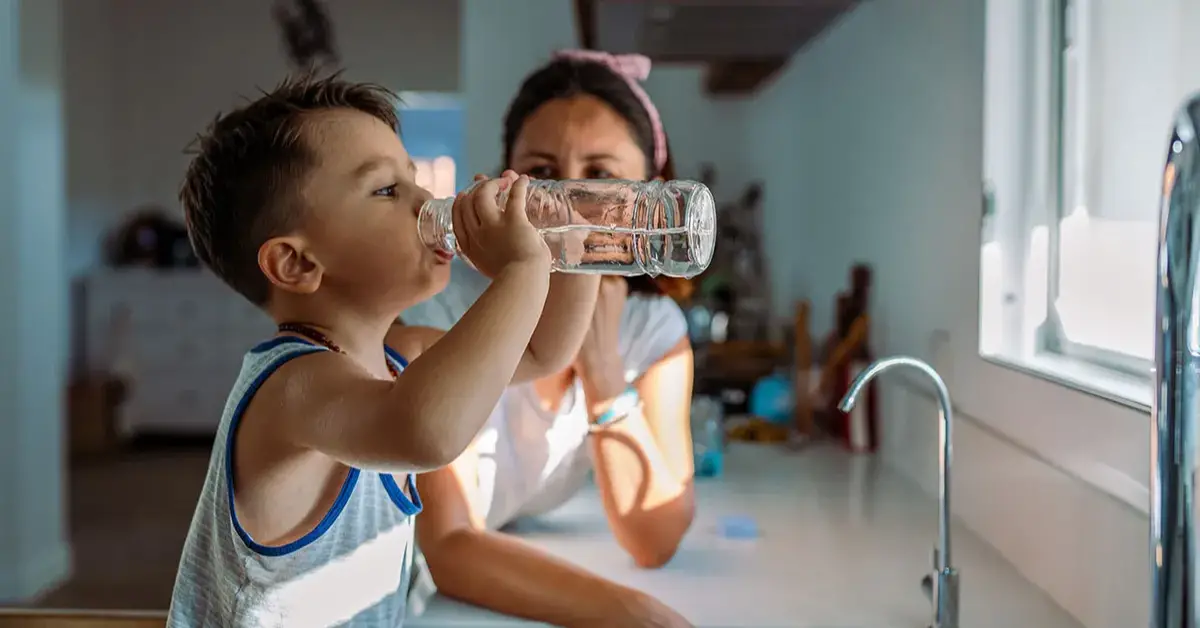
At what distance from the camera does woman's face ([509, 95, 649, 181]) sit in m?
0.73

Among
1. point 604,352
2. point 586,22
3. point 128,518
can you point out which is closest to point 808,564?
point 604,352

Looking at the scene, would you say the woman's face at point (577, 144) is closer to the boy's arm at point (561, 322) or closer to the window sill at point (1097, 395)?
the boy's arm at point (561, 322)

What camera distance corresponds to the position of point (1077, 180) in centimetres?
68

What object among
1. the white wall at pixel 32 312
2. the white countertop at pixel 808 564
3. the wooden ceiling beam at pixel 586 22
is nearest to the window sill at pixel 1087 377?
the white countertop at pixel 808 564

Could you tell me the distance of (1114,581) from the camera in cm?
61

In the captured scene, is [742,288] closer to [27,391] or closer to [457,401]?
[457,401]

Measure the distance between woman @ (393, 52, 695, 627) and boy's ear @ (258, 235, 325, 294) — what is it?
0.50 feet

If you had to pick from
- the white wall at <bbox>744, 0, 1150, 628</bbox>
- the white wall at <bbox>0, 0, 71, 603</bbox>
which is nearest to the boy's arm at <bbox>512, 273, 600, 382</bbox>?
the white wall at <bbox>744, 0, 1150, 628</bbox>

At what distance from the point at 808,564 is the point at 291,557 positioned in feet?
Answer: 1.34

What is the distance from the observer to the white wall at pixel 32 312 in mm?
1525

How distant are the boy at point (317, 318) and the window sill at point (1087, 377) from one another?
0.32 metres

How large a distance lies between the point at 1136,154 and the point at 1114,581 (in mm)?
272

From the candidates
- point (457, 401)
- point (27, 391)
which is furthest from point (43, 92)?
point (457, 401)

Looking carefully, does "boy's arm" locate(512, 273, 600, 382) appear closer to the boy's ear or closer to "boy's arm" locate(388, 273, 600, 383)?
"boy's arm" locate(388, 273, 600, 383)
